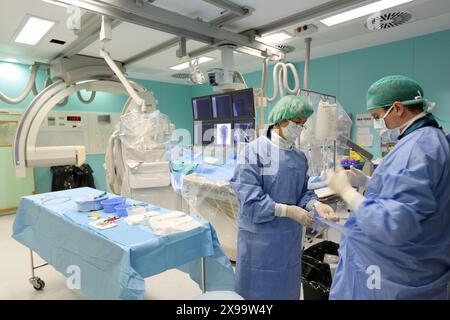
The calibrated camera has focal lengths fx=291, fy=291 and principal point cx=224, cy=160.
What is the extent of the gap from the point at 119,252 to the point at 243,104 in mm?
1998

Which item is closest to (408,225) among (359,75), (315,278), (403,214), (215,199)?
(403,214)

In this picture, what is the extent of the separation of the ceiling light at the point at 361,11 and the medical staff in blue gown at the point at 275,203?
75.0 inches

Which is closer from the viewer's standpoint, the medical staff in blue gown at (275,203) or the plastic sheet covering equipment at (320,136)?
the medical staff in blue gown at (275,203)

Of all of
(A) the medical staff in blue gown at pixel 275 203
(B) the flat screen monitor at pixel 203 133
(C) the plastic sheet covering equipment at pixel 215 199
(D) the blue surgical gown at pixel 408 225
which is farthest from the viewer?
(B) the flat screen monitor at pixel 203 133

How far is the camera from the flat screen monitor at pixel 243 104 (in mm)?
2908

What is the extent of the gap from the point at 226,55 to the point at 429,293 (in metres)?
2.90

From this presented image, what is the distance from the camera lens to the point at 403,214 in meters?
0.91

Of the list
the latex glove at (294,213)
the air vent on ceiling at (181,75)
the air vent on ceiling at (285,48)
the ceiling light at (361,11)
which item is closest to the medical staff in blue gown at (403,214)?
the latex glove at (294,213)

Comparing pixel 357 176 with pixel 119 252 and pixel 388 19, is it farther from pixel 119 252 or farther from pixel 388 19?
pixel 388 19

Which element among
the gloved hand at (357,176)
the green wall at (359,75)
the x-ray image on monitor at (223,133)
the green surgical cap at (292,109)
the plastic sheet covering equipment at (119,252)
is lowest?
the plastic sheet covering equipment at (119,252)

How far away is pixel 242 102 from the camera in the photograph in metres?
3.00

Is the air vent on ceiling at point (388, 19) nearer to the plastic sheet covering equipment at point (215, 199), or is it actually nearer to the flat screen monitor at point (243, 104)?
the flat screen monitor at point (243, 104)
